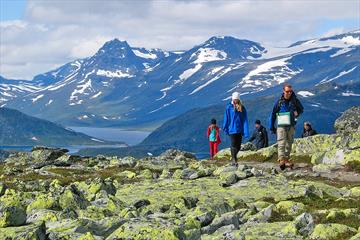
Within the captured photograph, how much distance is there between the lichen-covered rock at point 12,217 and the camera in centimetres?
1246

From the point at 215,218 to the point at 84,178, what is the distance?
680 inches

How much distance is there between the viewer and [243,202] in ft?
60.8

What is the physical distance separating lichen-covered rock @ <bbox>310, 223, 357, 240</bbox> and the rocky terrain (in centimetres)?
2

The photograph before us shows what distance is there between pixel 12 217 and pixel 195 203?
23.3ft

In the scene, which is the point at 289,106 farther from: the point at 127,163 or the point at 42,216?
the point at 42,216

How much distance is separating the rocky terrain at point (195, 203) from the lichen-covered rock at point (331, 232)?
0.02 meters

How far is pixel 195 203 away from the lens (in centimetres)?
1820

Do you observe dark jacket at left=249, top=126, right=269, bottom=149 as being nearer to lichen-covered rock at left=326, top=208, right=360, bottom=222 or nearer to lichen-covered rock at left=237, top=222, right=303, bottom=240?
lichen-covered rock at left=326, top=208, right=360, bottom=222

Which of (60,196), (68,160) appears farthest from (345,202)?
(68,160)

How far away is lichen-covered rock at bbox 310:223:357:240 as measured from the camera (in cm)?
1224

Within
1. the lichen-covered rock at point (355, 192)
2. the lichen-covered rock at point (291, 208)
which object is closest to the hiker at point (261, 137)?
the lichen-covered rock at point (355, 192)

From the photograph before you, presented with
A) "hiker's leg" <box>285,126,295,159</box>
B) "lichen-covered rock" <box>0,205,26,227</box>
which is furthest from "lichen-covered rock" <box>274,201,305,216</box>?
"hiker's leg" <box>285,126,295,159</box>

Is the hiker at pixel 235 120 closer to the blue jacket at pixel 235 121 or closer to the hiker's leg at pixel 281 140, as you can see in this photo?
the blue jacket at pixel 235 121

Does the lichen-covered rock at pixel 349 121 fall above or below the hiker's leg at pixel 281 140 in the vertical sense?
below
